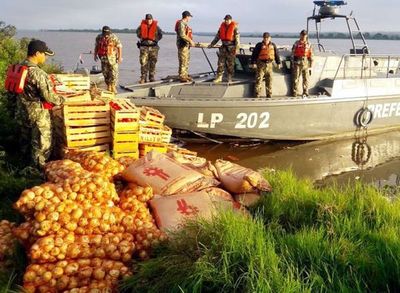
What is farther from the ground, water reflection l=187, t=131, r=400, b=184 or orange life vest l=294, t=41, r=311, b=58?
orange life vest l=294, t=41, r=311, b=58

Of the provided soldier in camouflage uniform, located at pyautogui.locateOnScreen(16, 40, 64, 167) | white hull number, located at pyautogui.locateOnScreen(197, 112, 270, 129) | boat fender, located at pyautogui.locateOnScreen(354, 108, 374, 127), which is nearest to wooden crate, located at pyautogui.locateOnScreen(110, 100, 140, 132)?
soldier in camouflage uniform, located at pyautogui.locateOnScreen(16, 40, 64, 167)

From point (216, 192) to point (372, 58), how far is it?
28.0ft

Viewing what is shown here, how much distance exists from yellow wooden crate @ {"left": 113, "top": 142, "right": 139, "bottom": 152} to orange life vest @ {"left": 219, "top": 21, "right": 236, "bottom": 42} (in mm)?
4726

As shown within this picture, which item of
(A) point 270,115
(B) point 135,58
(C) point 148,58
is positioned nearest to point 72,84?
(C) point 148,58

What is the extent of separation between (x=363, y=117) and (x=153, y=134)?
21.5 ft

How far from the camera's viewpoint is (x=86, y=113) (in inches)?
254

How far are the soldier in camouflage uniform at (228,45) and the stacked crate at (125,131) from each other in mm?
4464

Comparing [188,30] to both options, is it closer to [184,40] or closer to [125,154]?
[184,40]

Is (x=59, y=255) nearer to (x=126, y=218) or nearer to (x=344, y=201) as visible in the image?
→ (x=126, y=218)

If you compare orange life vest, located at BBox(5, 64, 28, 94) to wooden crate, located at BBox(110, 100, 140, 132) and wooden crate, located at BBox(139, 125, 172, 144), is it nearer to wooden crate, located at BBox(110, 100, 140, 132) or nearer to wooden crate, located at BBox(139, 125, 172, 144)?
wooden crate, located at BBox(110, 100, 140, 132)

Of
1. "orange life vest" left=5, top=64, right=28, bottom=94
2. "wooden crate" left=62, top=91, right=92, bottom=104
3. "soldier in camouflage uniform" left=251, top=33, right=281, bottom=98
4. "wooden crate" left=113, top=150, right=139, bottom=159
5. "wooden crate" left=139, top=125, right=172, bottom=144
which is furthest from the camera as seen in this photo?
"soldier in camouflage uniform" left=251, top=33, right=281, bottom=98

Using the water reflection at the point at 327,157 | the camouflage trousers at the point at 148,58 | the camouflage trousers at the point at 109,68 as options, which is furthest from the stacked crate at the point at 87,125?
the camouflage trousers at the point at 148,58

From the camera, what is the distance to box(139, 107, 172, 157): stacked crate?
686 cm

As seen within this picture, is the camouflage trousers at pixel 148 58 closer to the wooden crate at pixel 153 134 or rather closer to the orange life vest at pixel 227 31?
the orange life vest at pixel 227 31
